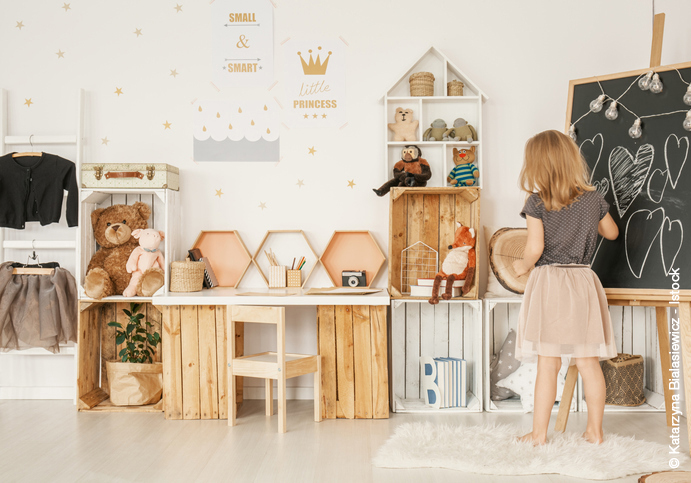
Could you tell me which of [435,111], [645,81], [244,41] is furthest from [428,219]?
[244,41]

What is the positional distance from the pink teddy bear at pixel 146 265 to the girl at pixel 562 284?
1.85 meters

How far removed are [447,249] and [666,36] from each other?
5.56ft

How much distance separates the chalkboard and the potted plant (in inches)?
90.2

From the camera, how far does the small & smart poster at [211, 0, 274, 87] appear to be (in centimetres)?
301

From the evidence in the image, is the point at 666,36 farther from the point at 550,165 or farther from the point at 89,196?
the point at 89,196

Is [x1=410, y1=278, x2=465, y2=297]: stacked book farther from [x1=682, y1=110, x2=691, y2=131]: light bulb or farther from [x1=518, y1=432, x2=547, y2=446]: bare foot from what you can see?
[x1=682, y1=110, x2=691, y2=131]: light bulb

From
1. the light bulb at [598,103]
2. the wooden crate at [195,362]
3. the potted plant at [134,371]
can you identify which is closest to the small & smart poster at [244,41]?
the wooden crate at [195,362]

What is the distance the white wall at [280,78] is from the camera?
2.99 metres

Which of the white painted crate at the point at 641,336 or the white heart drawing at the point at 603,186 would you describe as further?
the white painted crate at the point at 641,336

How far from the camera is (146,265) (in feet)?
9.40

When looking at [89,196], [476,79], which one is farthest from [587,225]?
[89,196]

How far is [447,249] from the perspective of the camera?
298cm

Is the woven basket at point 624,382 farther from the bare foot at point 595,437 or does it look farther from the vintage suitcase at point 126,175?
the vintage suitcase at point 126,175

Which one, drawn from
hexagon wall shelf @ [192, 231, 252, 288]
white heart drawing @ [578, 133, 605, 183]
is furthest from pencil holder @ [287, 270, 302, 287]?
white heart drawing @ [578, 133, 605, 183]
